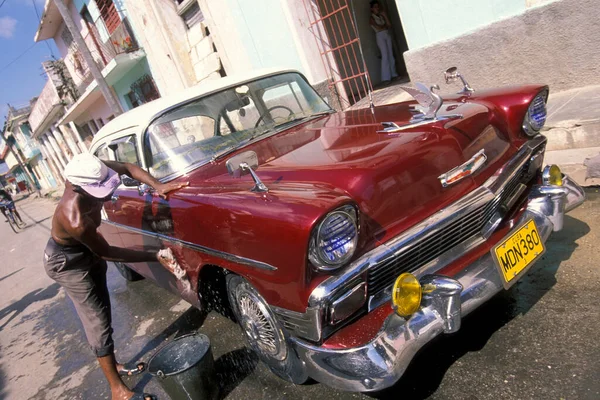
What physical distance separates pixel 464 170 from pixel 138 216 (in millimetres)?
2240

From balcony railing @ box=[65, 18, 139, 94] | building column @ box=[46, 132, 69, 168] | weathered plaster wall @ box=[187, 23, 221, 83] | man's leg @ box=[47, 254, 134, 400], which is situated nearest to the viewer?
man's leg @ box=[47, 254, 134, 400]

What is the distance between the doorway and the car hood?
543cm

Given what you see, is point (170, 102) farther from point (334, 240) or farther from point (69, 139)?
point (69, 139)

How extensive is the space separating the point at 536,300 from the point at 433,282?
0.97m

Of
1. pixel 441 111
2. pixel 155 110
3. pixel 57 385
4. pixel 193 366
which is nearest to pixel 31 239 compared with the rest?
pixel 57 385

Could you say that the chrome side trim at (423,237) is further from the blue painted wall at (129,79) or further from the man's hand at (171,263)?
the blue painted wall at (129,79)

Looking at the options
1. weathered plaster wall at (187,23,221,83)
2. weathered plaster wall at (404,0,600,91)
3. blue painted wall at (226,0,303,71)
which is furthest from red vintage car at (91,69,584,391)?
weathered plaster wall at (187,23,221,83)

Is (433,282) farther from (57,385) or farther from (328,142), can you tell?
(57,385)

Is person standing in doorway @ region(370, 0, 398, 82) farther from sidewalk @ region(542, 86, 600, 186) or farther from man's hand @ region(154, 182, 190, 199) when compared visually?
man's hand @ region(154, 182, 190, 199)

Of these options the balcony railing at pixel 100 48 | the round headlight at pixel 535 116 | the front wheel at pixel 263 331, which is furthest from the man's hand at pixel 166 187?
the balcony railing at pixel 100 48

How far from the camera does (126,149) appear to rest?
10.3ft

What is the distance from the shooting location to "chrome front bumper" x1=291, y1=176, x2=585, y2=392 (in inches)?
62.9

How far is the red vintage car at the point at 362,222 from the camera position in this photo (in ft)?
5.43

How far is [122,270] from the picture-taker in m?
4.75
